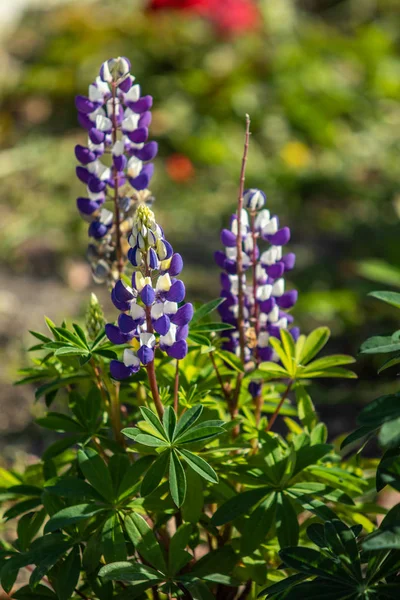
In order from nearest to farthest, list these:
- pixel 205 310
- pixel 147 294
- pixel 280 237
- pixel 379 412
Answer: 1. pixel 379 412
2. pixel 147 294
3. pixel 205 310
4. pixel 280 237

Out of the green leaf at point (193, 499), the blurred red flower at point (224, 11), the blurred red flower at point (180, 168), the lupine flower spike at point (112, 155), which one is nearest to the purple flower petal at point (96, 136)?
the lupine flower spike at point (112, 155)

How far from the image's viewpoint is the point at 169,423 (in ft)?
4.36

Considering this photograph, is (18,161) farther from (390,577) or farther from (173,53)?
(390,577)

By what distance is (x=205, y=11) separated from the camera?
17.5 feet

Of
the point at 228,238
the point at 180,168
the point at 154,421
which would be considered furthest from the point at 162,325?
the point at 180,168

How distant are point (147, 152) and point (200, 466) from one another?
72 cm

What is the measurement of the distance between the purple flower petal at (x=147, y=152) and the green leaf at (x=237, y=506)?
0.74 metres

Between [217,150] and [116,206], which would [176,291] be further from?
[217,150]

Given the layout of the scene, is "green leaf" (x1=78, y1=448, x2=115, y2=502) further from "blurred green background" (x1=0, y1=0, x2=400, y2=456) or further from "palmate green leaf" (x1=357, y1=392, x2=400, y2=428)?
"blurred green background" (x1=0, y1=0, x2=400, y2=456)

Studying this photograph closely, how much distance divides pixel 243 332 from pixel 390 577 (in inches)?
21.4

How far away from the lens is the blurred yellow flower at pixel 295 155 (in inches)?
178

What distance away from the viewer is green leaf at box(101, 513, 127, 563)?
1.32m

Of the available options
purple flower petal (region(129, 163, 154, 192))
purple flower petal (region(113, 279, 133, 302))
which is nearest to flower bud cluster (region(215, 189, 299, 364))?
purple flower petal (region(129, 163, 154, 192))

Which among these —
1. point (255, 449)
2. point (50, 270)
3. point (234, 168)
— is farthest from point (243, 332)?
point (234, 168)
